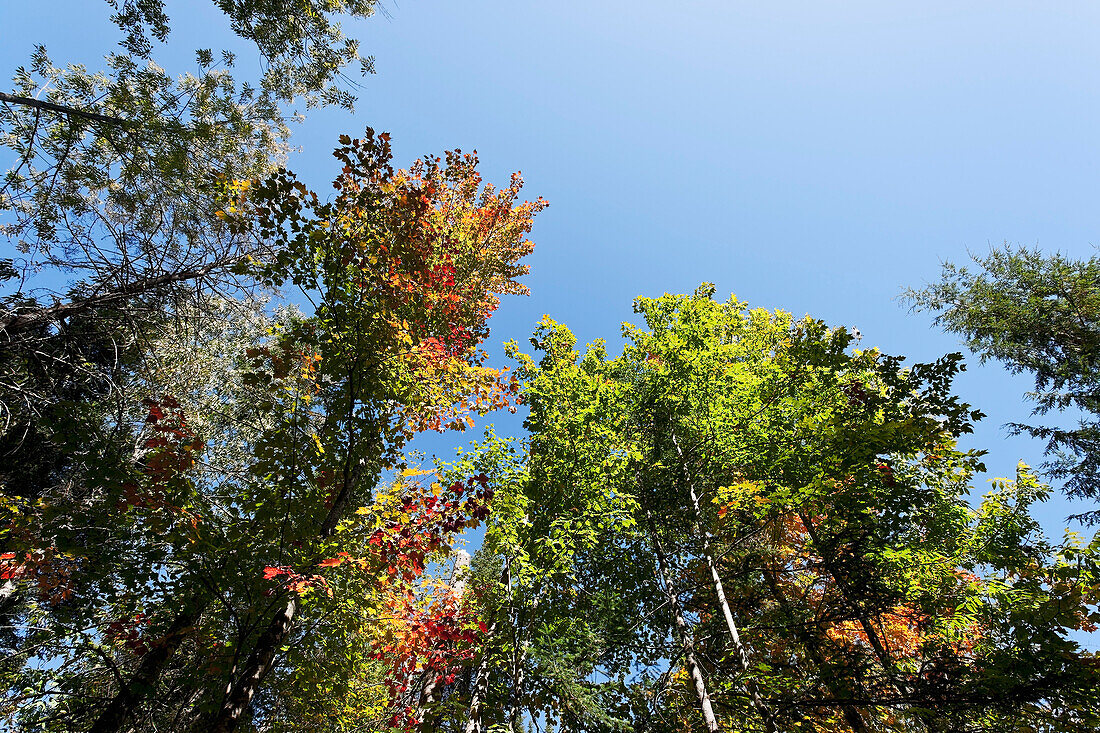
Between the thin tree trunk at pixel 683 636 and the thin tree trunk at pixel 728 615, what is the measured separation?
0.50 metres

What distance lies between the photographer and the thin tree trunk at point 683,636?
5154 millimetres

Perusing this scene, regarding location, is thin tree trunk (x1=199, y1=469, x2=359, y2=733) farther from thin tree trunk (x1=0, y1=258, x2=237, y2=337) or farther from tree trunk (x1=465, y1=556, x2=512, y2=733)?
thin tree trunk (x1=0, y1=258, x2=237, y2=337)

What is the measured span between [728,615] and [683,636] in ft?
2.37

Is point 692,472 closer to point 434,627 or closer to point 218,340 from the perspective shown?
point 434,627

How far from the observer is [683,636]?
18.9ft

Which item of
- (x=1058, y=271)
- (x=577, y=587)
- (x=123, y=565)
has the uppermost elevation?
(x=1058, y=271)

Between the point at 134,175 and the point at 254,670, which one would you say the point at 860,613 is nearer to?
the point at 254,670

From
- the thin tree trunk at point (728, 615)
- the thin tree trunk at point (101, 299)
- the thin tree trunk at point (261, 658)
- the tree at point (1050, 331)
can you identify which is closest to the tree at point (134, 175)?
the thin tree trunk at point (101, 299)

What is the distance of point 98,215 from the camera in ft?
21.5

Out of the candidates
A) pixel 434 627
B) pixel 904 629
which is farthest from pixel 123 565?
pixel 904 629

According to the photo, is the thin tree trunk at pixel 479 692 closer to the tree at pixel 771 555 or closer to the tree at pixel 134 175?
the tree at pixel 771 555

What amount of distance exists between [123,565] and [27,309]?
481 centimetres

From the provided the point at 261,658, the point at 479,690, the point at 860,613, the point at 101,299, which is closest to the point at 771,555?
the point at 860,613

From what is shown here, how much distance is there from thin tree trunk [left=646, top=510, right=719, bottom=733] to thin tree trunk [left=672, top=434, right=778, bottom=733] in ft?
1.63
